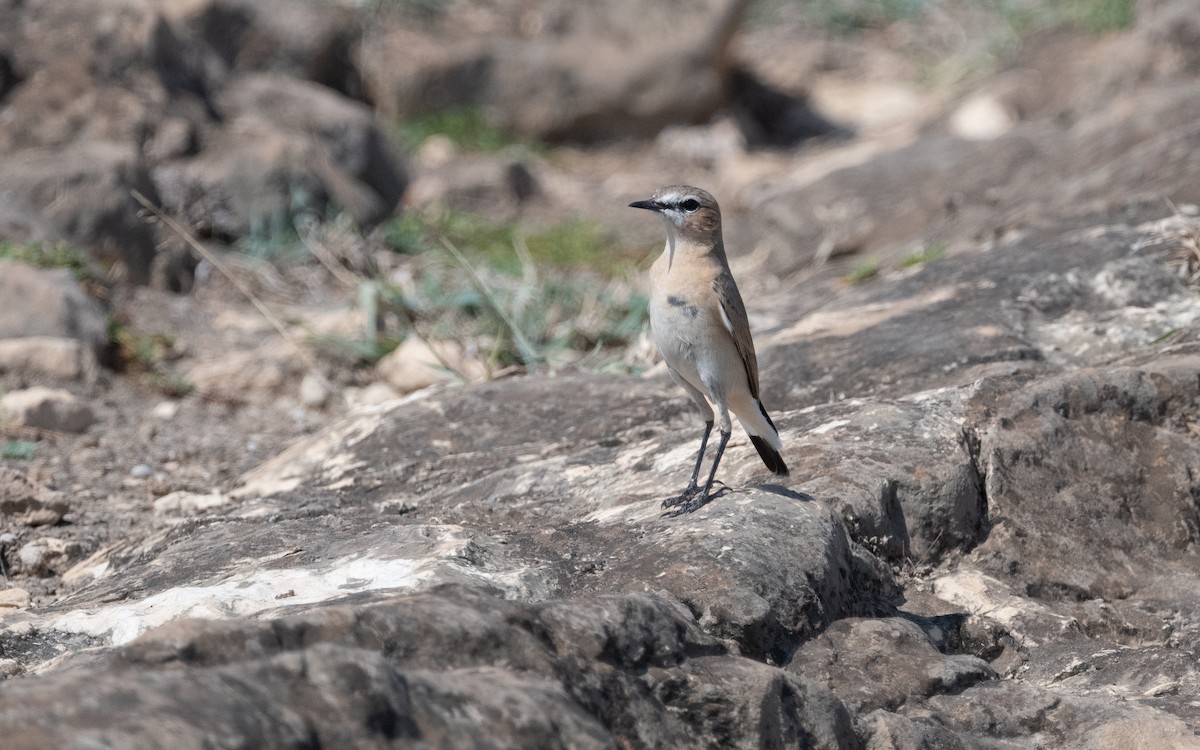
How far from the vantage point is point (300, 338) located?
7.25 metres

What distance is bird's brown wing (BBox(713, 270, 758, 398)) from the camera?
14.1ft

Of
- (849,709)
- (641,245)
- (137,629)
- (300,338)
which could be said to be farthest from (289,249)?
(849,709)

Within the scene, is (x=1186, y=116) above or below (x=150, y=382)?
above

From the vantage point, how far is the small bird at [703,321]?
4.25 metres

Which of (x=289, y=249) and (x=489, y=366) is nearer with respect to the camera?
(x=489, y=366)

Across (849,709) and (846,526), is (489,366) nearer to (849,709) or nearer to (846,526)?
(846,526)

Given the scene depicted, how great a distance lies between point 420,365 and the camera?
6887mm

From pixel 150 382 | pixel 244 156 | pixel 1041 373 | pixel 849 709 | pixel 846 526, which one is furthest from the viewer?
pixel 244 156

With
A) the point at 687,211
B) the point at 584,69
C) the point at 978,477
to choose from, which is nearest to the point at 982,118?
the point at 584,69

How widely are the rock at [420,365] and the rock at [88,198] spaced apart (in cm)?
211

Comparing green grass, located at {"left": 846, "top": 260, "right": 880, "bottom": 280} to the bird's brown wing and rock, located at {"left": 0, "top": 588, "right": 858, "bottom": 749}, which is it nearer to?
the bird's brown wing

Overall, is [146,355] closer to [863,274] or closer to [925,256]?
[863,274]

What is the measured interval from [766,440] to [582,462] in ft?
2.53

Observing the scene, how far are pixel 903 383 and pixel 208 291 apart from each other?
17.5 feet
